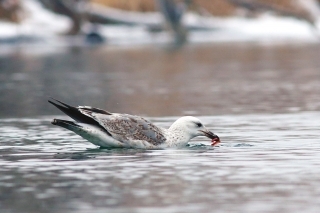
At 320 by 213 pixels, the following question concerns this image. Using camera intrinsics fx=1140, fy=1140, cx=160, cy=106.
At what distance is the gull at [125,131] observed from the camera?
50.4ft

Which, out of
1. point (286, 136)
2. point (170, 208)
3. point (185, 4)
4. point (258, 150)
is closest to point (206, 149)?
point (258, 150)

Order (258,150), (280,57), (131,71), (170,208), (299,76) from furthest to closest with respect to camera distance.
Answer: (280,57) < (131,71) < (299,76) < (258,150) < (170,208)

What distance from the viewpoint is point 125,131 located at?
51.2 ft

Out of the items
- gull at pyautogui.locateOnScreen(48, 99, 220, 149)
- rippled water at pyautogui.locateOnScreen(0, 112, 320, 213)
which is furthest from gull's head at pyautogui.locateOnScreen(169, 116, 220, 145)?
rippled water at pyautogui.locateOnScreen(0, 112, 320, 213)

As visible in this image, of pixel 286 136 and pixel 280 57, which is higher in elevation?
pixel 280 57

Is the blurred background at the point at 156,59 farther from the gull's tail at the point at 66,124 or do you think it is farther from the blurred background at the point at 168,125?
the gull's tail at the point at 66,124

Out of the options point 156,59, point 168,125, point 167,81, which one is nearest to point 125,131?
point 168,125

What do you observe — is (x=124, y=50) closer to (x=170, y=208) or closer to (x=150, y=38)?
(x=150, y=38)

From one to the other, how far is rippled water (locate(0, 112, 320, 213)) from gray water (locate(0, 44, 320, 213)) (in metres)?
0.01

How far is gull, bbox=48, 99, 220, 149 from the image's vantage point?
50.4ft

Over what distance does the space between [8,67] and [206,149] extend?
29025 mm

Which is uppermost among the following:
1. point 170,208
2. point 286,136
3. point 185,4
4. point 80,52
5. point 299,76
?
point 185,4

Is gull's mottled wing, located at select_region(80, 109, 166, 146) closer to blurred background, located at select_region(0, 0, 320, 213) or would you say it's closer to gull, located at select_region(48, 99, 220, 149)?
gull, located at select_region(48, 99, 220, 149)

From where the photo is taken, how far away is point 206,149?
1579 centimetres
